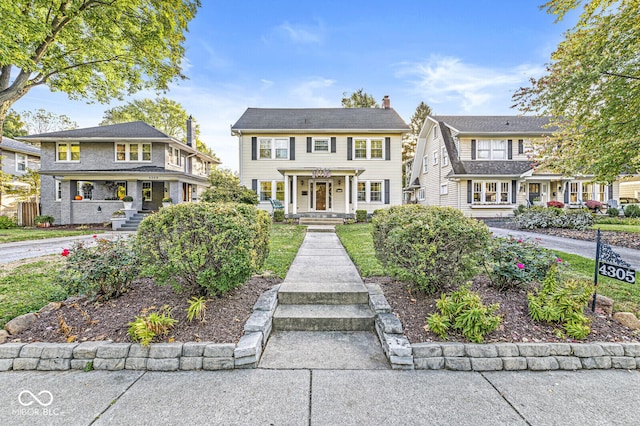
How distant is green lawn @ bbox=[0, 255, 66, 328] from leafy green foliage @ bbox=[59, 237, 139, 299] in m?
0.31

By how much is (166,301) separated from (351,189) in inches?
575

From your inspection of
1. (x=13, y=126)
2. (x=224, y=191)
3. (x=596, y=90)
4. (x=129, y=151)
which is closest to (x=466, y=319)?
(x=224, y=191)

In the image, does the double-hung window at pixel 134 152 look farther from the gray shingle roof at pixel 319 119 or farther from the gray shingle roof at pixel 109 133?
the gray shingle roof at pixel 319 119

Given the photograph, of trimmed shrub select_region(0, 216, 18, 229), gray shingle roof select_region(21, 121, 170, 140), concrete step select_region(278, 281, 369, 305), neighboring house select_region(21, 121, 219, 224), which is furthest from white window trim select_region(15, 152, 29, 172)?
concrete step select_region(278, 281, 369, 305)

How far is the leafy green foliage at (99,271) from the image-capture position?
347cm

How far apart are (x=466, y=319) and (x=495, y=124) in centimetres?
2096

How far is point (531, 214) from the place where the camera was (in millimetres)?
12391

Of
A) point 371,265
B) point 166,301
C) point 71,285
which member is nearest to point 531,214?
point 371,265

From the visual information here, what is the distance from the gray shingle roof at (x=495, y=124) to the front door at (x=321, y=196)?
9875mm

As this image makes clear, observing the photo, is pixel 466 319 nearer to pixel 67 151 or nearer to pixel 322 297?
pixel 322 297

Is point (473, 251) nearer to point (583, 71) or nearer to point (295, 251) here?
point (295, 251)

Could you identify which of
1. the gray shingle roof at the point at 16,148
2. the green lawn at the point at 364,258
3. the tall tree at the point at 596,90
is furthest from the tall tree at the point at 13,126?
the tall tree at the point at 596,90

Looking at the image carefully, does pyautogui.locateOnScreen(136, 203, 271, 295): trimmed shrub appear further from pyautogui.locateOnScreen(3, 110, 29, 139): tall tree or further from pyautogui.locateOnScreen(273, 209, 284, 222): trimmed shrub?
pyautogui.locateOnScreen(3, 110, 29, 139): tall tree

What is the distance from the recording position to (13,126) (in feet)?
90.6
